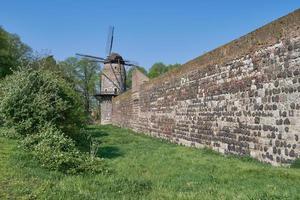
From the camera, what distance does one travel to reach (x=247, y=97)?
1109 cm

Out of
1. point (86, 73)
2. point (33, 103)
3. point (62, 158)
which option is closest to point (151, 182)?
point (62, 158)

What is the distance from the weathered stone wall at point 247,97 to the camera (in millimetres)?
9039

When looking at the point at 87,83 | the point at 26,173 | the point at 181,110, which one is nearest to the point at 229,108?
the point at 181,110

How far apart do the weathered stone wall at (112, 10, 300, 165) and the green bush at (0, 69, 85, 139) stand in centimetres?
461

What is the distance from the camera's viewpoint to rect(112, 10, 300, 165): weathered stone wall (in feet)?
29.7

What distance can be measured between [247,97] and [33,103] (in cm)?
589

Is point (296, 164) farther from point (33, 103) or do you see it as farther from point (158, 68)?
point (158, 68)

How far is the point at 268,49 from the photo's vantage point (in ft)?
33.0

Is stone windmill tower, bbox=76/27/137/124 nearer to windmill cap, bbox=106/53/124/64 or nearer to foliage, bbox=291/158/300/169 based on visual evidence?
windmill cap, bbox=106/53/124/64

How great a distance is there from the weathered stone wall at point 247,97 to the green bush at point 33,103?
15.1 ft

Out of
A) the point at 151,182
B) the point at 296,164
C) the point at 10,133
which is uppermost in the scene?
the point at 10,133

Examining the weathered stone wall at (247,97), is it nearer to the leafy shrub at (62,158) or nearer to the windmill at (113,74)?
the leafy shrub at (62,158)

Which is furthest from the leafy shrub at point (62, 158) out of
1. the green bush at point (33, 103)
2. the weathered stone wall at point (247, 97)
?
the weathered stone wall at point (247, 97)

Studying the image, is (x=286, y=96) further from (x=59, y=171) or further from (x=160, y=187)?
(x=59, y=171)
